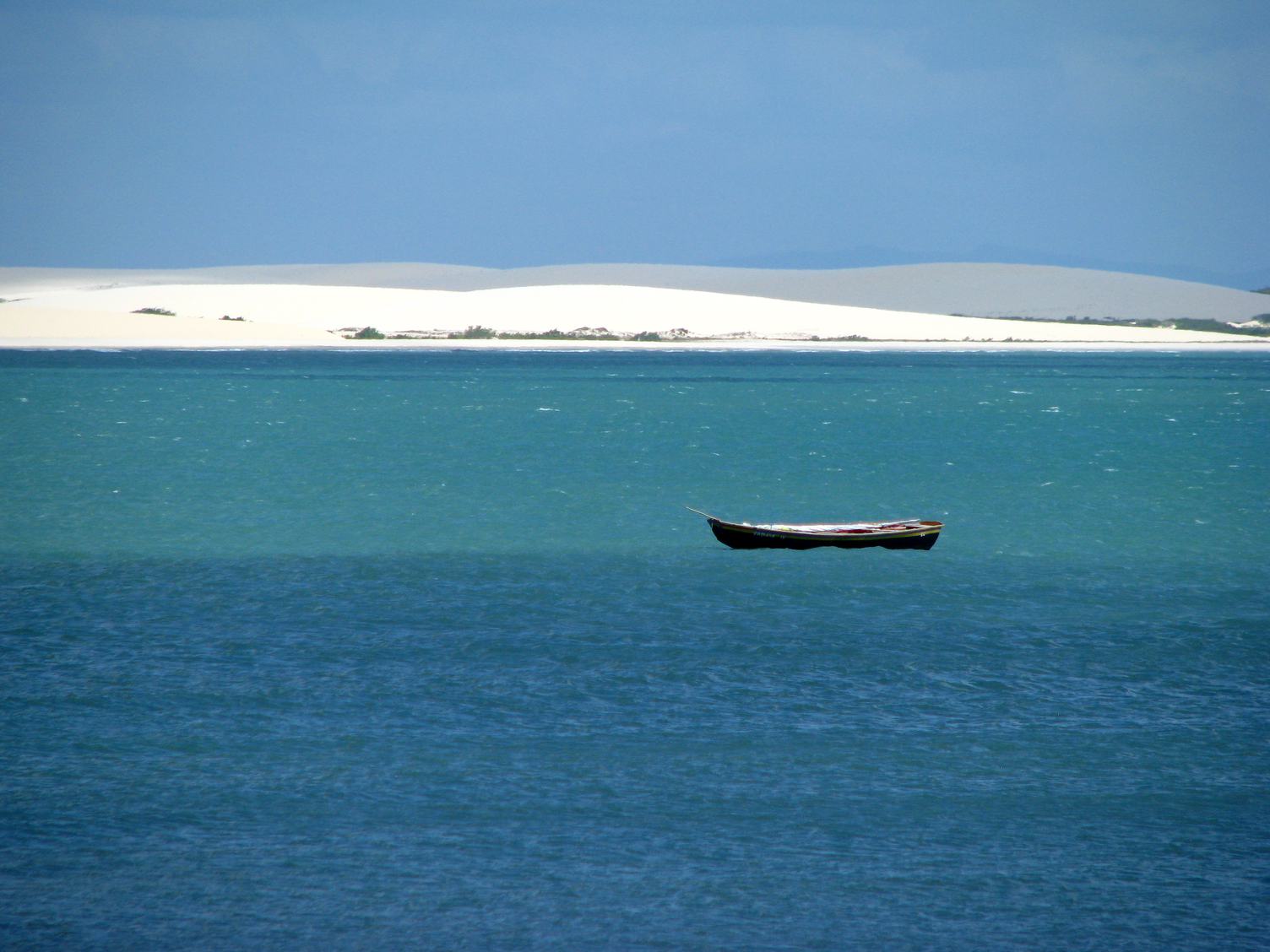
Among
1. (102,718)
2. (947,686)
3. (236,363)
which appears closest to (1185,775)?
(947,686)

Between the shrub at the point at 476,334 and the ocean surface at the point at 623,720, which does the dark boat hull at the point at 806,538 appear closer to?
the ocean surface at the point at 623,720

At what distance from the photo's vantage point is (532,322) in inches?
6078

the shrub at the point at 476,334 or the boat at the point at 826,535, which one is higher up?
the shrub at the point at 476,334

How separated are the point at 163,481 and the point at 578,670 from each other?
73.9 feet

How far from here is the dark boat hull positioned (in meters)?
25.7

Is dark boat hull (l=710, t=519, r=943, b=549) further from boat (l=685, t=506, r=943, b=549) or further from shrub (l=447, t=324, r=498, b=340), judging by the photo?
shrub (l=447, t=324, r=498, b=340)

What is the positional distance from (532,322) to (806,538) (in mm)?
130066

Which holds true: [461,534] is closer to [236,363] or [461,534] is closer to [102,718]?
[102,718]

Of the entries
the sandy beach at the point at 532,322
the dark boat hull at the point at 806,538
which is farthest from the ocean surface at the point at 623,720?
the sandy beach at the point at 532,322

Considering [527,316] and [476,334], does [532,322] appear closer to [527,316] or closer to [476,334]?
[527,316]

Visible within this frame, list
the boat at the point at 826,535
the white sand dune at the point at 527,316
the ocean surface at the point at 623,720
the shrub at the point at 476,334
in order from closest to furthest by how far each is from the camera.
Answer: the ocean surface at the point at 623,720 → the boat at the point at 826,535 → the white sand dune at the point at 527,316 → the shrub at the point at 476,334

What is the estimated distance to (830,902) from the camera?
1133 cm

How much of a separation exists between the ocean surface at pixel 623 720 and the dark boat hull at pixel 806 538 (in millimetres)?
337

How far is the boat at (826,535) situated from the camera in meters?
25.7
